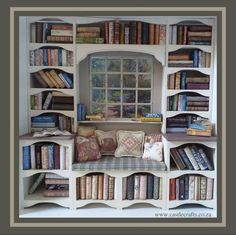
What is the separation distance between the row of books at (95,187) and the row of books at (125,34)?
1704 millimetres

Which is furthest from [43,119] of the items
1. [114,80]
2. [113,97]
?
[114,80]

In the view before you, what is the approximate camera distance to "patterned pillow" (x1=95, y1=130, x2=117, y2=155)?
3.29 metres

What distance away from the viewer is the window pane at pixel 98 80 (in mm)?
3459

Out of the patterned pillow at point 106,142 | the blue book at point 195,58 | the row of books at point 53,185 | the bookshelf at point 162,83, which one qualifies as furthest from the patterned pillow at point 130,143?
the blue book at point 195,58

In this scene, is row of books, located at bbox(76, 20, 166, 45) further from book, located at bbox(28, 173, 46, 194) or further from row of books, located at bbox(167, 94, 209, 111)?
book, located at bbox(28, 173, 46, 194)

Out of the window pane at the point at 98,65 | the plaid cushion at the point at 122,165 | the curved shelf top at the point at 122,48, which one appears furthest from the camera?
the window pane at the point at 98,65

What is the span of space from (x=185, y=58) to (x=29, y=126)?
2.23 m

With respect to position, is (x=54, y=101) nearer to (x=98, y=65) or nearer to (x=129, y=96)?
(x=98, y=65)

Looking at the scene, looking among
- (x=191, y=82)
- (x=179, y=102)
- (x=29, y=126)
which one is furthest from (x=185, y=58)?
(x=29, y=126)

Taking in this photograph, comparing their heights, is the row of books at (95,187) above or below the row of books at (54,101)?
below

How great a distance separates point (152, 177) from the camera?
2.96 metres

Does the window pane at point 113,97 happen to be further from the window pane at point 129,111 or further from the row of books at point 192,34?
the row of books at point 192,34

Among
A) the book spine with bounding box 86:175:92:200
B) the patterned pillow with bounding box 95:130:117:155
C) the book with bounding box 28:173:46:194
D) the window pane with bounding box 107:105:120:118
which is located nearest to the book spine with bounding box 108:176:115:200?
the book spine with bounding box 86:175:92:200

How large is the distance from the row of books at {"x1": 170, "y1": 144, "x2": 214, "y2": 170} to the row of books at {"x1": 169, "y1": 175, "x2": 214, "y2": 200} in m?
0.13
